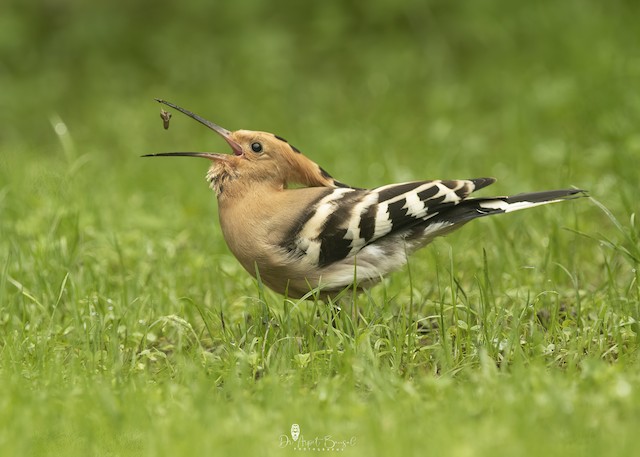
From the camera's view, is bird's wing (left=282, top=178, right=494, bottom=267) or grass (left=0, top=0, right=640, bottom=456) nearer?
grass (left=0, top=0, right=640, bottom=456)

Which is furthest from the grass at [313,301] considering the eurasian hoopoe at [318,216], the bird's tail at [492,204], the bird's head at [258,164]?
the bird's head at [258,164]

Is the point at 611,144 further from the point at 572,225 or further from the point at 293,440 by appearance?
the point at 293,440

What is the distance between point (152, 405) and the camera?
12.3ft

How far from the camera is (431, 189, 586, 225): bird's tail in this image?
4766 millimetres

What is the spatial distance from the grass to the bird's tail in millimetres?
306

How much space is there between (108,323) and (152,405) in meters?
1.13

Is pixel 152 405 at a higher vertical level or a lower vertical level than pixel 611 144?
lower

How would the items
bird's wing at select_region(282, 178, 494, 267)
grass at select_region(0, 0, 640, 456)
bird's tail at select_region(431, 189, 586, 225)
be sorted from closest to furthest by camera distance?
1. grass at select_region(0, 0, 640, 456)
2. bird's wing at select_region(282, 178, 494, 267)
3. bird's tail at select_region(431, 189, 586, 225)

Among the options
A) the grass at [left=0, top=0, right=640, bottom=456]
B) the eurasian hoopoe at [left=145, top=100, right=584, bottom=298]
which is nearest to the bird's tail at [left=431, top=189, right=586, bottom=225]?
the eurasian hoopoe at [left=145, top=100, right=584, bottom=298]

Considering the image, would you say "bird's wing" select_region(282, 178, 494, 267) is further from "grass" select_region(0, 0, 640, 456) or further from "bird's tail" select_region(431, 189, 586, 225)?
"grass" select_region(0, 0, 640, 456)

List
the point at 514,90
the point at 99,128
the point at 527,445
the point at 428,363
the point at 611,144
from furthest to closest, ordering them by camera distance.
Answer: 1. the point at 99,128
2. the point at 514,90
3. the point at 611,144
4. the point at 428,363
5. the point at 527,445

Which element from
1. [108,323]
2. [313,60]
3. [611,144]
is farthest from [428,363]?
[313,60]

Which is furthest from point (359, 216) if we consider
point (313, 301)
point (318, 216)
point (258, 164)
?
point (313, 301)

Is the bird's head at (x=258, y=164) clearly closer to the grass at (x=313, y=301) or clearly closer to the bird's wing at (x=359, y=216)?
the bird's wing at (x=359, y=216)
